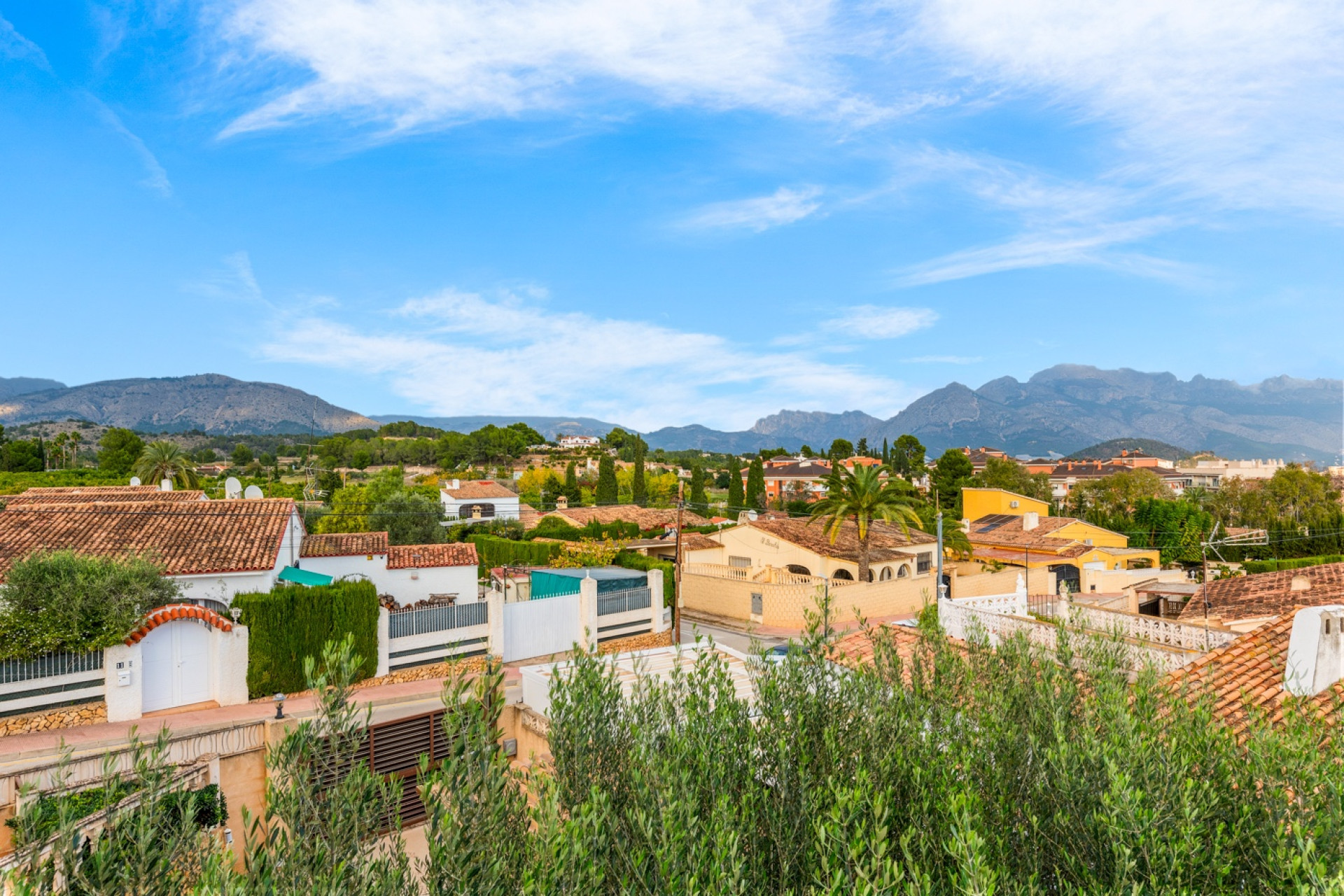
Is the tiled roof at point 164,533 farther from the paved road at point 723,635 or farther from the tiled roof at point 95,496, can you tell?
the paved road at point 723,635

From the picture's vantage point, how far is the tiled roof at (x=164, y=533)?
58.4ft

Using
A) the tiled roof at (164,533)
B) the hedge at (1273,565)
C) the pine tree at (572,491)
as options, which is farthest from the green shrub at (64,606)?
the pine tree at (572,491)

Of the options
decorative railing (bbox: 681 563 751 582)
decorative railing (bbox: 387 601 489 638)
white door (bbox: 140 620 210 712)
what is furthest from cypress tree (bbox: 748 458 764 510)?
white door (bbox: 140 620 210 712)

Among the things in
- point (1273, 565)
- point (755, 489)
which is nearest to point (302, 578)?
point (1273, 565)

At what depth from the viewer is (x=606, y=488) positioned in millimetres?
69750

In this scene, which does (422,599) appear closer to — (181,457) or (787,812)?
(787,812)

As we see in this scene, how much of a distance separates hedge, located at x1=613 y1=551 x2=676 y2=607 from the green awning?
32.1ft

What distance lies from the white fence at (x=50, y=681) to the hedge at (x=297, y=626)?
8.68 feet

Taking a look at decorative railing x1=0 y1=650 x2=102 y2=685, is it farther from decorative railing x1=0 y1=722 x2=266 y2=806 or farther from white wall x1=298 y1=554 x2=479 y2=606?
white wall x1=298 y1=554 x2=479 y2=606

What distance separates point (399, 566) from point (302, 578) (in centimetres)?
335

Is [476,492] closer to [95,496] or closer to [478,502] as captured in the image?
[478,502]

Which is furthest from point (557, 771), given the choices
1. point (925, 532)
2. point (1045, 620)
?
point (925, 532)

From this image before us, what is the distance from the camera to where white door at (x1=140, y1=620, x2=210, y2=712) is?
15.0 meters

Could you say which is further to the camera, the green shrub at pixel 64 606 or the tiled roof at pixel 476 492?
the tiled roof at pixel 476 492
